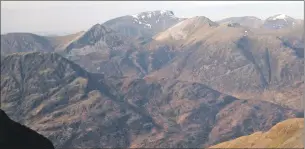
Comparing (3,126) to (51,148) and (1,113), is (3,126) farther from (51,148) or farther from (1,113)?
(51,148)

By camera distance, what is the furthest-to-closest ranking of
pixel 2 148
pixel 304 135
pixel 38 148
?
pixel 38 148, pixel 2 148, pixel 304 135

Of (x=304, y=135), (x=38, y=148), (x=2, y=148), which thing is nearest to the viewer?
(x=304, y=135)

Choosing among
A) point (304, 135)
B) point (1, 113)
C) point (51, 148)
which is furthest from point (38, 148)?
point (304, 135)

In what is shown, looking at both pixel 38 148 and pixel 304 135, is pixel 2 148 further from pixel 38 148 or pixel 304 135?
pixel 304 135

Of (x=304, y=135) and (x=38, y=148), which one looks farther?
(x=38, y=148)

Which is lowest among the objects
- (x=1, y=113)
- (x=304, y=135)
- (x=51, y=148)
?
(x=51, y=148)

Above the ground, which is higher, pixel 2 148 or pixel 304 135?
pixel 304 135
